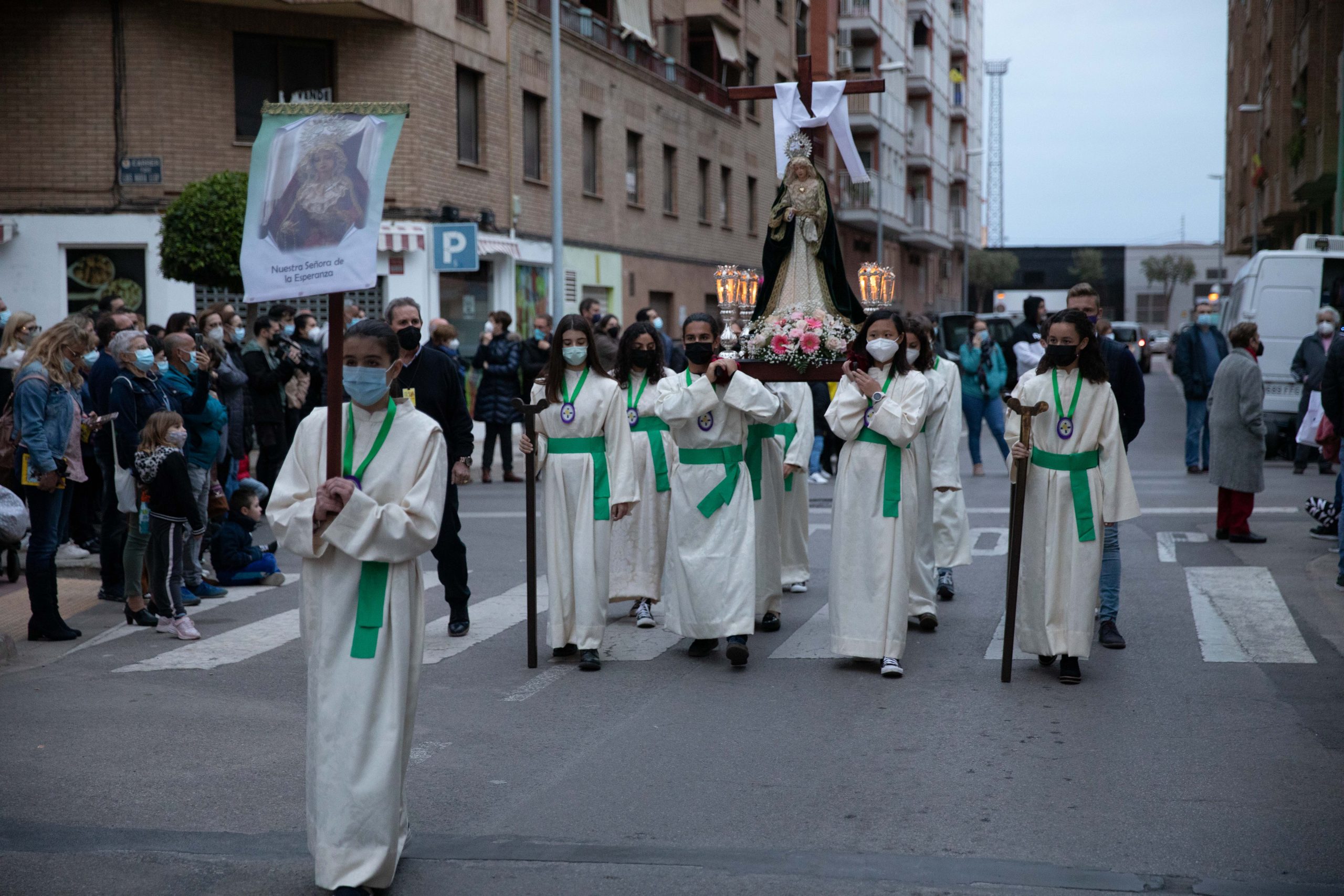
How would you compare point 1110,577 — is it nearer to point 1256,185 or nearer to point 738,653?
point 738,653

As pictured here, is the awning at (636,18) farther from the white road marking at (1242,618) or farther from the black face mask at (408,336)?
the black face mask at (408,336)

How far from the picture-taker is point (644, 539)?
9297 mm

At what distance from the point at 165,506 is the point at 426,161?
1403cm

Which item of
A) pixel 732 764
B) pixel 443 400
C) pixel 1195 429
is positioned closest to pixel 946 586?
pixel 443 400

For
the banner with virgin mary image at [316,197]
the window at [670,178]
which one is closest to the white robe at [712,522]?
the banner with virgin mary image at [316,197]

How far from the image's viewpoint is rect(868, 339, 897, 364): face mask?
786 cm

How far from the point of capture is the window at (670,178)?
1309 inches

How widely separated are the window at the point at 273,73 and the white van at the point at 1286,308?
44.5 ft

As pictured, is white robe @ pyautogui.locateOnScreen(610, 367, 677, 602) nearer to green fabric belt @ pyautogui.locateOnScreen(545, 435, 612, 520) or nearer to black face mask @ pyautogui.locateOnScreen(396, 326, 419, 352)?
green fabric belt @ pyautogui.locateOnScreen(545, 435, 612, 520)

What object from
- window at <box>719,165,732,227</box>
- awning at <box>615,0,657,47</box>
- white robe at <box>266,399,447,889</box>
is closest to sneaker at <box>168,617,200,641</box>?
white robe at <box>266,399,447,889</box>

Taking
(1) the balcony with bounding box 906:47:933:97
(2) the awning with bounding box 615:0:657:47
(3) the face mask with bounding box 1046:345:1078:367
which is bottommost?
(3) the face mask with bounding box 1046:345:1078:367

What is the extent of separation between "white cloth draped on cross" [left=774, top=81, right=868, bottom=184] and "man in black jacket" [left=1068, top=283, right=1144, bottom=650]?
7.61 ft

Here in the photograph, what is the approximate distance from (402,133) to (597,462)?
13.9 metres

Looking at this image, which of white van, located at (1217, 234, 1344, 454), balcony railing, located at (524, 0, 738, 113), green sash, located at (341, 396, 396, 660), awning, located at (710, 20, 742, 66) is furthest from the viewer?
awning, located at (710, 20, 742, 66)
